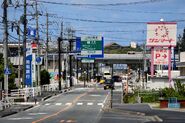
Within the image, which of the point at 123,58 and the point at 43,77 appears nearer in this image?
the point at 43,77

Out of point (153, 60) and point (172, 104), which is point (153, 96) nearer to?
point (153, 60)

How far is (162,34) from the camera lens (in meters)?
61.1

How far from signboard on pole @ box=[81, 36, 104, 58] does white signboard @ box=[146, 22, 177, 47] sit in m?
15.5

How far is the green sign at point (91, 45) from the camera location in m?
75.7

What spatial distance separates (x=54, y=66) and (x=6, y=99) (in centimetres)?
9428

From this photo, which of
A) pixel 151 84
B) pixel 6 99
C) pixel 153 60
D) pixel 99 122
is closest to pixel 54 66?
pixel 151 84

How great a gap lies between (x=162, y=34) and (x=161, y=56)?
2605 millimetres

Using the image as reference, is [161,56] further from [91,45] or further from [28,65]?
[91,45]

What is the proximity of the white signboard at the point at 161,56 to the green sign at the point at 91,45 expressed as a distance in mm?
15791

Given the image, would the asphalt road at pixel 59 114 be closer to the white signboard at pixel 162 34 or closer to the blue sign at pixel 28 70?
the blue sign at pixel 28 70

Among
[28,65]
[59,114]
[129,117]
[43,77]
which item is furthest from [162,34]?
[129,117]

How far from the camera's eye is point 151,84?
69250 millimetres

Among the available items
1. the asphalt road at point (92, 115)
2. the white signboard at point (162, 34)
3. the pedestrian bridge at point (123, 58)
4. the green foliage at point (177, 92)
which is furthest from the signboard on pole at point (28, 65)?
the pedestrian bridge at point (123, 58)

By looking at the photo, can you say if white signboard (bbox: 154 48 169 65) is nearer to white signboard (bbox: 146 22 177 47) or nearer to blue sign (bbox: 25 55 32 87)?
white signboard (bbox: 146 22 177 47)
